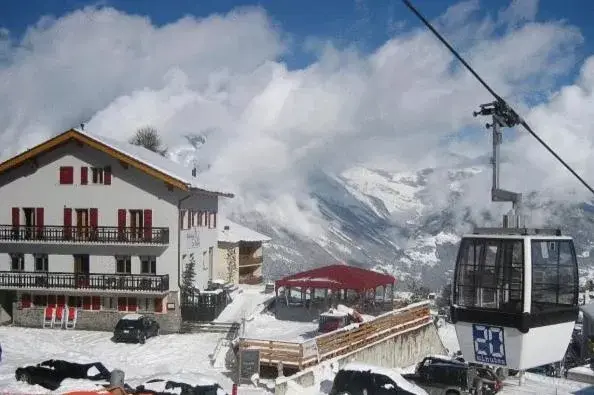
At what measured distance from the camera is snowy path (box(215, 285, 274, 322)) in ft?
133

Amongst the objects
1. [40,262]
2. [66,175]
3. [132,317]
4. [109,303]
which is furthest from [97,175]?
[132,317]

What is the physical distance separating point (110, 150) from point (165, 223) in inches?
217

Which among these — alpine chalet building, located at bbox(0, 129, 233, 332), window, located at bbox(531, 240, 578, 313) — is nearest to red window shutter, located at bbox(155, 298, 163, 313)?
alpine chalet building, located at bbox(0, 129, 233, 332)

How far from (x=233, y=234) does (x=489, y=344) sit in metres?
42.7

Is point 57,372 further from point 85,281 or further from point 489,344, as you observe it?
point 489,344

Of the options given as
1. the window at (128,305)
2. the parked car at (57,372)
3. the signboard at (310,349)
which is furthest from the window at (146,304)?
the signboard at (310,349)

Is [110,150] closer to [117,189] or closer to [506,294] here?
[117,189]

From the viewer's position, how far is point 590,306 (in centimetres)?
4350

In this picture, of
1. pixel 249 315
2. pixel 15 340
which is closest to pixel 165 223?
pixel 249 315

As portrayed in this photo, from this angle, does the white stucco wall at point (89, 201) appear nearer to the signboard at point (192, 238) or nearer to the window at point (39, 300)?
the signboard at point (192, 238)

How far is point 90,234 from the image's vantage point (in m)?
40.0

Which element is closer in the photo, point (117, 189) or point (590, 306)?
point (117, 189)

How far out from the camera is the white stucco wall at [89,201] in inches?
1565

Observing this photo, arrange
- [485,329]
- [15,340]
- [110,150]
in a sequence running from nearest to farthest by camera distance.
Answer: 1. [485,329]
2. [15,340]
3. [110,150]
